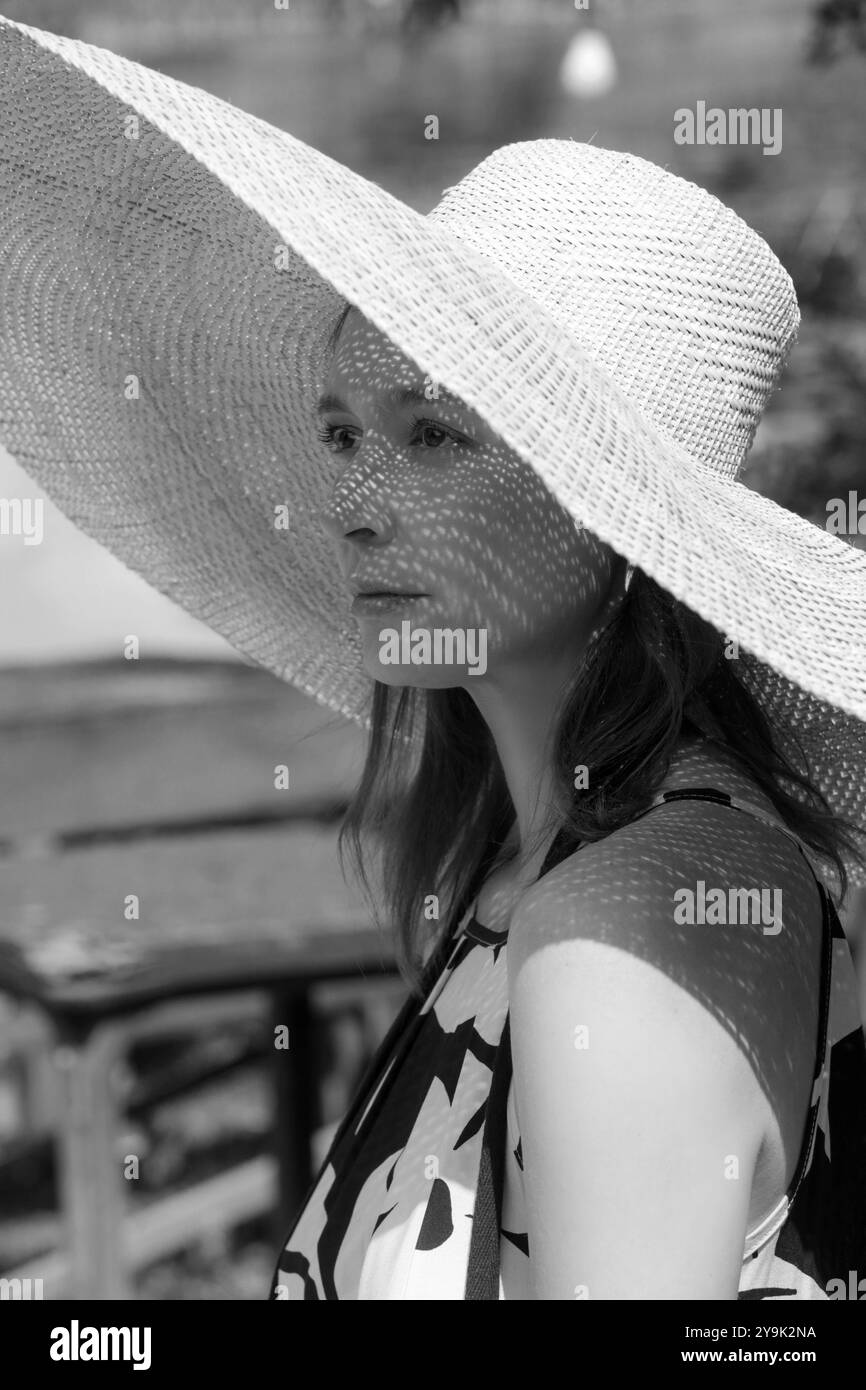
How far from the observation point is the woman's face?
1.03 m

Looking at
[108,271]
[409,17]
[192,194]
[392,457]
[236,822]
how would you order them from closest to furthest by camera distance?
[392,457]
[192,194]
[108,271]
[409,17]
[236,822]

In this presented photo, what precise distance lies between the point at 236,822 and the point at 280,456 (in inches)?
49.1

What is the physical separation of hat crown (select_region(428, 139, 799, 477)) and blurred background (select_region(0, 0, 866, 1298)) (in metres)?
1.27

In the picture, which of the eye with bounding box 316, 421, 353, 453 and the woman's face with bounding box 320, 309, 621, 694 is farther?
the eye with bounding box 316, 421, 353, 453

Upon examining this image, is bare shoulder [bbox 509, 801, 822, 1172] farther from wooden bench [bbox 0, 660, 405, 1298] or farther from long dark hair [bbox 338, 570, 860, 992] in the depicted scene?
wooden bench [bbox 0, 660, 405, 1298]

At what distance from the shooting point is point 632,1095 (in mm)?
777

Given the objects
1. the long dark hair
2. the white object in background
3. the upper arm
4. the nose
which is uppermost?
the white object in background

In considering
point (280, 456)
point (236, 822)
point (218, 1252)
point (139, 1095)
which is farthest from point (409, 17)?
point (218, 1252)

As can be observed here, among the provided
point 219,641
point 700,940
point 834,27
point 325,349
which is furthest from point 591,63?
point 700,940

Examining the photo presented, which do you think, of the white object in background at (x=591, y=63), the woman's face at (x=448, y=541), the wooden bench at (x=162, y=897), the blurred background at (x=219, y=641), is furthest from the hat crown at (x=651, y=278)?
the white object in background at (x=591, y=63)

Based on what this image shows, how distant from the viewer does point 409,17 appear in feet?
7.70

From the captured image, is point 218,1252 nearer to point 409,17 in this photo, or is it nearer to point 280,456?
point 280,456

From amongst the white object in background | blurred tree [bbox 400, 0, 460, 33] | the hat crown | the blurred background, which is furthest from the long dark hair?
the white object in background
